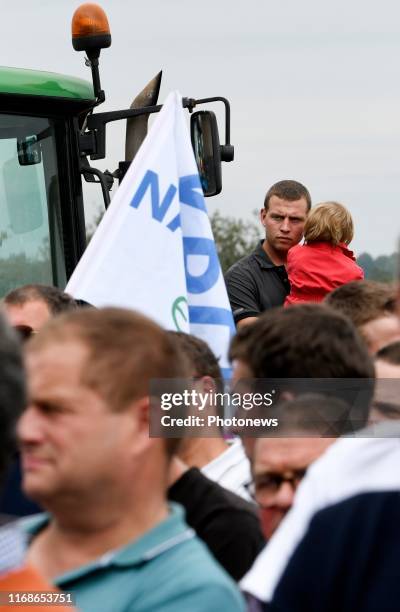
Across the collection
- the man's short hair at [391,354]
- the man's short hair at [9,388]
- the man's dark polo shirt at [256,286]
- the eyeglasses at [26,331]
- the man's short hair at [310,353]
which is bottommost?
the man's dark polo shirt at [256,286]

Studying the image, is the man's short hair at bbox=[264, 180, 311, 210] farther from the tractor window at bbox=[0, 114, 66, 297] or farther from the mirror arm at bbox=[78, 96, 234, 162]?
the tractor window at bbox=[0, 114, 66, 297]

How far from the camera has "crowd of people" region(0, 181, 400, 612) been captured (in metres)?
1.73

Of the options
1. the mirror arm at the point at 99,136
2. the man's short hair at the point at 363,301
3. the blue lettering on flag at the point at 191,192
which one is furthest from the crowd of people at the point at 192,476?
the mirror arm at the point at 99,136

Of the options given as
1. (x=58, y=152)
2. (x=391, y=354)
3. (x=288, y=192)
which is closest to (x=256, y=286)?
(x=288, y=192)

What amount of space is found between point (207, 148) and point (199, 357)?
3.60 meters

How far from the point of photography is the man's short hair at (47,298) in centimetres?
452

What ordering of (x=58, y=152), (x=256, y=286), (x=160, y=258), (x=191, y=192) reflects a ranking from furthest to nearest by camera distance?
(x=58, y=152)
(x=256, y=286)
(x=191, y=192)
(x=160, y=258)

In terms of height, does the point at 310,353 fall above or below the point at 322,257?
above

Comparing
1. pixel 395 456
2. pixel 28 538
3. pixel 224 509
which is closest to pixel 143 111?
pixel 224 509

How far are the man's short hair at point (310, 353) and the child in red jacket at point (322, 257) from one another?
3.39m

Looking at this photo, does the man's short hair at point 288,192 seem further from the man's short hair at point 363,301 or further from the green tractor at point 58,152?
the man's short hair at point 363,301

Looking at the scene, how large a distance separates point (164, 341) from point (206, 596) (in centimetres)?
44

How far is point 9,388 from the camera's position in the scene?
5.31ft

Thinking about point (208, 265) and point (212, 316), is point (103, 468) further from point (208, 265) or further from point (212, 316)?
point (208, 265)
